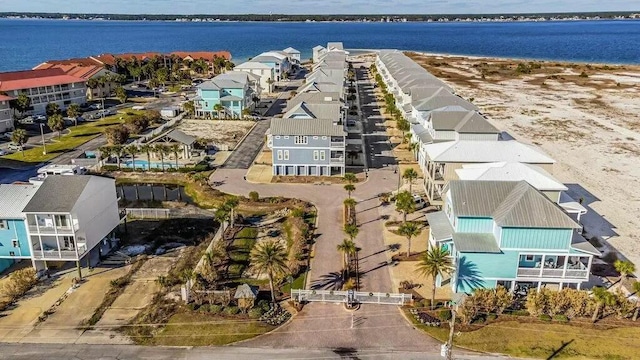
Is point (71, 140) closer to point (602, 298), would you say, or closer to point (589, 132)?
point (602, 298)

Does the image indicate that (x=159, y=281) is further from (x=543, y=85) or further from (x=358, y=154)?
(x=543, y=85)

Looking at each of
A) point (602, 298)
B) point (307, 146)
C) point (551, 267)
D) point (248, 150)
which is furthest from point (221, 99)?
point (602, 298)

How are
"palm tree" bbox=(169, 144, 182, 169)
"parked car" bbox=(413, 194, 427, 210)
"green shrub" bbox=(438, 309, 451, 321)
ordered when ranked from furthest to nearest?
"palm tree" bbox=(169, 144, 182, 169) < "parked car" bbox=(413, 194, 427, 210) < "green shrub" bbox=(438, 309, 451, 321)

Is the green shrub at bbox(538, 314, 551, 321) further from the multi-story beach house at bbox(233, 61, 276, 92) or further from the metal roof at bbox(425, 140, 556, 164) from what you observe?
the multi-story beach house at bbox(233, 61, 276, 92)

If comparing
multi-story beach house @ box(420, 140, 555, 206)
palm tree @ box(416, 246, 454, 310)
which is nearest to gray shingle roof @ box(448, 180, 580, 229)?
palm tree @ box(416, 246, 454, 310)

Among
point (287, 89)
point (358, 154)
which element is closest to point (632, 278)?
point (358, 154)

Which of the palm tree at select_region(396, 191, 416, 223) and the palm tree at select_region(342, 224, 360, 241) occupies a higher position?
the palm tree at select_region(396, 191, 416, 223)
